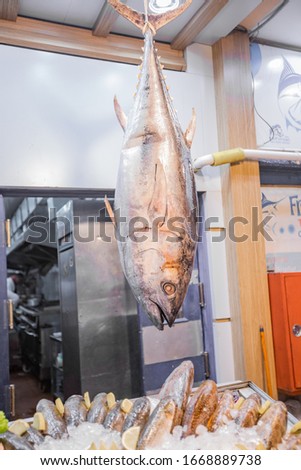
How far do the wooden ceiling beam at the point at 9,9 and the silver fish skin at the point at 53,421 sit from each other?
2564 millimetres

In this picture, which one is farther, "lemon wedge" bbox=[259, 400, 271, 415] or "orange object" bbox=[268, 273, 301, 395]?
"orange object" bbox=[268, 273, 301, 395]

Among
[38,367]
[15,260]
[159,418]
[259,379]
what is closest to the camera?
[159,418]

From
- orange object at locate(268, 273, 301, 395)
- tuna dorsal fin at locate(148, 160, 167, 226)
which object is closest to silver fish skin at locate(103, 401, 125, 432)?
tuna dorsal fin at locate(148, 160, 167, 226)

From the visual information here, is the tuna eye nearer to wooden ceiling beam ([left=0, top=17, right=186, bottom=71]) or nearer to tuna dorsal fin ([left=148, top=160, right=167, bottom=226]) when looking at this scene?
tuna dorsal fin ([left=148, top=160, right=167, bottom=226])

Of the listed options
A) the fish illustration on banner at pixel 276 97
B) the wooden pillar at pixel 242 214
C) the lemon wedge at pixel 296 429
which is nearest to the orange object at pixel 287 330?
the wooden pillar at pixel 242 214

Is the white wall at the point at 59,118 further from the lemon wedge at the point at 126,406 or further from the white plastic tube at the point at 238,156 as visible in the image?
the lemon wedge at the point at 126,406

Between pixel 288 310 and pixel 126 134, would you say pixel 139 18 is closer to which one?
pixel 126 134

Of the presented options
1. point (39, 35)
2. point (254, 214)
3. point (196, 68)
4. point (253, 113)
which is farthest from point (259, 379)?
point (39, 35)

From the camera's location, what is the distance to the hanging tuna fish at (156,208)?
1590 millimetres

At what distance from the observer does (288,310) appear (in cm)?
327

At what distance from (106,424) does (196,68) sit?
2.93m

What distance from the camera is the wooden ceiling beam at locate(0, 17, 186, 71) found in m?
2.93

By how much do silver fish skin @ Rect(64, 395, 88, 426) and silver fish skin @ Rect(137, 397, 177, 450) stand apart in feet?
1.28

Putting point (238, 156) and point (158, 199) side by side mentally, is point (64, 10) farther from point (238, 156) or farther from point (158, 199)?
point (158, 199)
